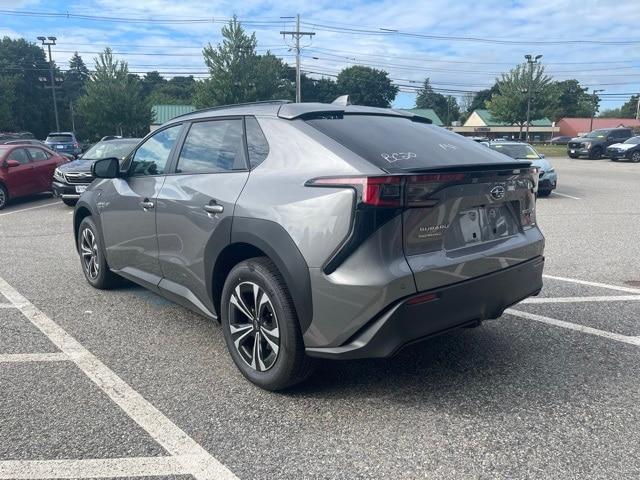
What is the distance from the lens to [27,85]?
219 feet

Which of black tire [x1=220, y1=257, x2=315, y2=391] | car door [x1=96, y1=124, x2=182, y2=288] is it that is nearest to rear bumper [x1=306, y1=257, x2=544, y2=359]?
black tire [x1=220, y1=257, x2=315, y2=391]

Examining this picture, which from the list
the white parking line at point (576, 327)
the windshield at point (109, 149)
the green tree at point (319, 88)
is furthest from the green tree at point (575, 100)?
the white parking line at point (576, 327)

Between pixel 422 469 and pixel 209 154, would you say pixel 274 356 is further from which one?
pixel 209 154

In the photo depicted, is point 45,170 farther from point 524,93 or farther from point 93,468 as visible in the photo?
point 524,93

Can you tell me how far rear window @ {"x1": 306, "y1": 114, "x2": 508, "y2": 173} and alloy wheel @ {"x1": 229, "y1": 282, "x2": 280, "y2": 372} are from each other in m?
1.03

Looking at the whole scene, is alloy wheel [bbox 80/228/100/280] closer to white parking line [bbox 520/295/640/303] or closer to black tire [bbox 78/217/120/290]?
black tire [bbox 78/217/120/290]

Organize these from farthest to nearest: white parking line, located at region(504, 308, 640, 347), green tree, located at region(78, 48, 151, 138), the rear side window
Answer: green tree, located at region(78, 48, 151, 138) → white parking line, located at region(504, 308, 640, 347) → the rear side window

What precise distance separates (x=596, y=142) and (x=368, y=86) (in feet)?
213

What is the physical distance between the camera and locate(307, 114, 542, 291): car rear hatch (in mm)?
2789

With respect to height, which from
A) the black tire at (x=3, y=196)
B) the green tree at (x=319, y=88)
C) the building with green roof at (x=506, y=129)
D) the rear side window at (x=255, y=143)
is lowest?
the building with green roof at (x=506, y=129)

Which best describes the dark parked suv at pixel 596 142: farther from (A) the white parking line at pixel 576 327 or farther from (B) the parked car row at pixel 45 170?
(A) the white parking line at pixel 576 327

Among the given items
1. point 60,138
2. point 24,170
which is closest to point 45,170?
point 24,170

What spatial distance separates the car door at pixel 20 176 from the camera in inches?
510

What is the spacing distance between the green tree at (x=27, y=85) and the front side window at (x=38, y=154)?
48.6 meters
